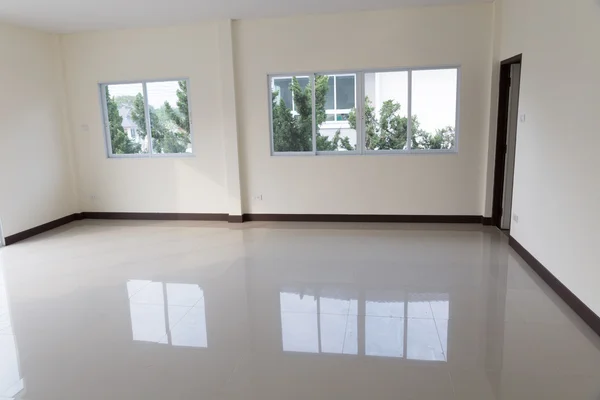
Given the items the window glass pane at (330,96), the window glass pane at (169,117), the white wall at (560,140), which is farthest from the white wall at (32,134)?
the white wall at (560,140)

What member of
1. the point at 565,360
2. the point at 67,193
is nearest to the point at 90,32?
the point at 67,193

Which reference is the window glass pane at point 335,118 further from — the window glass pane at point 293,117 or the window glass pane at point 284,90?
the window glass pane at point 284,90

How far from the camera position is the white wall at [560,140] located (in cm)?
318

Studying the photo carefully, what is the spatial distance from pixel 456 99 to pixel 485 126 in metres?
0.52

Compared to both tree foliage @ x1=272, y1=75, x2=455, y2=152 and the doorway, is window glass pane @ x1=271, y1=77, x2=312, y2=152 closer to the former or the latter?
tree foliage @ x1=272, y1=75, x2=455, y2=152

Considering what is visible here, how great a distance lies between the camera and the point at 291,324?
3.31 m

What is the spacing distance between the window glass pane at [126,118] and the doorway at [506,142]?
5.04 meters

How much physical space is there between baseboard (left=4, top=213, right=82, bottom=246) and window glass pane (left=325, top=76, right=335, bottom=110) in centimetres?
435

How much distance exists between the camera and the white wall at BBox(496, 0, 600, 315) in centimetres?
318

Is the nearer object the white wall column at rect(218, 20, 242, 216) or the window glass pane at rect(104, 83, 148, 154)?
the white wall column at rect(218, 20, 242, 216)

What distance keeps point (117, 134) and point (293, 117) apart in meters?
2.81

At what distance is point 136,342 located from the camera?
123 inches

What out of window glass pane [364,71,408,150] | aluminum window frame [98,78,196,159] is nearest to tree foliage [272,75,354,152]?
window glass pane [364,71,408,150]

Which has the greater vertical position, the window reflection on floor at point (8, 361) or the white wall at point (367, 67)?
the white wall at point (367, 67)
